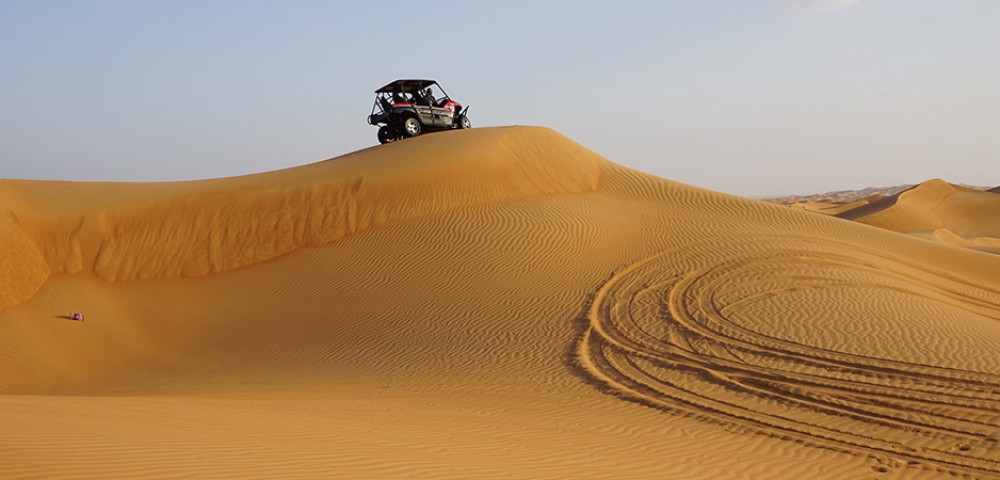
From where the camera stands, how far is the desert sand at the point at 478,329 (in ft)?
22.0

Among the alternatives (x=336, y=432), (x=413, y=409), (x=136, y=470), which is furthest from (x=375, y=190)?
(x=136, y=470)

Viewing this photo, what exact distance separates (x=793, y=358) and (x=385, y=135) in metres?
18.6

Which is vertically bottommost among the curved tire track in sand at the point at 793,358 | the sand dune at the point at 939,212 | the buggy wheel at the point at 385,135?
the curved tire track in sand at the point at 793,358

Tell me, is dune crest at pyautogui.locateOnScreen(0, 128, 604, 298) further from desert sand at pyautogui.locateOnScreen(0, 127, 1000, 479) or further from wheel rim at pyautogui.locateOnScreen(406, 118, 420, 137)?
wheel rim at pyautogui.locateOnScreen(406, 118, 420, 137)

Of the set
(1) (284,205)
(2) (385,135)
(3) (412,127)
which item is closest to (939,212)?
(3) (412,127)

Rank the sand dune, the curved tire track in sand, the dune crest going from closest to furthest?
the curved tire track in sand → the dune crest → the sand dune

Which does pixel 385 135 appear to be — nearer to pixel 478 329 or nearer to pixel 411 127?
pixel 411 127

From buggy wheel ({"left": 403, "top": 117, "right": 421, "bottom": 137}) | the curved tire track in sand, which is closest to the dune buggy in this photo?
buggy wheel ({"left": 403, "top": 117, "right": 421, "bottom": 137})

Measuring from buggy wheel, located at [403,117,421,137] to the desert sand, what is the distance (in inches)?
16.2

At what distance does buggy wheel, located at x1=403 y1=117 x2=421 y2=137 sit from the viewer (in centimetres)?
2408

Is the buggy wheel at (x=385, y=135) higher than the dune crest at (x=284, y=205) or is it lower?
higher

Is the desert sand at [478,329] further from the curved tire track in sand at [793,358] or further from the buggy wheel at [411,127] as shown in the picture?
the buggy wheel at [411,127]

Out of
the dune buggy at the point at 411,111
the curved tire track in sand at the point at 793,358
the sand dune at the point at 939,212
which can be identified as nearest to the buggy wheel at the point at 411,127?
the dune buggy at the point at 411,111

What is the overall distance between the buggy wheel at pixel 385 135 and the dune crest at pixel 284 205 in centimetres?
64
